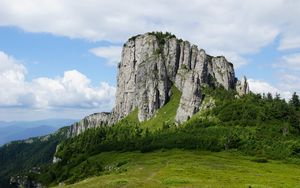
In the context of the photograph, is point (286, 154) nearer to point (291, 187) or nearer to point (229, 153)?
point (229, 153)

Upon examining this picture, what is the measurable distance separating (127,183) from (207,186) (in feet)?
50.8

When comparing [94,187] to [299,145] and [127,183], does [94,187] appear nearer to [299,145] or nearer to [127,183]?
[127,183]

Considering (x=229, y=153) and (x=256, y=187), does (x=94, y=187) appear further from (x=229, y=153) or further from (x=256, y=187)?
(x=229, y=153)

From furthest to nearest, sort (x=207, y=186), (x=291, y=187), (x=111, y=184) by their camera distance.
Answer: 1. (x=291, y=187)
2. (x=111, y=184)
3. (x=207, y=186)

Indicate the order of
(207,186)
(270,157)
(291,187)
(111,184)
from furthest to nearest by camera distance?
(270,157)
(291,187)
(111,184)
(207,186)

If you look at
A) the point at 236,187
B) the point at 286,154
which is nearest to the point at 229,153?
the point at 286,154

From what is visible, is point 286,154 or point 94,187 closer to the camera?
point 94,187

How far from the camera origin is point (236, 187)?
73125 mm

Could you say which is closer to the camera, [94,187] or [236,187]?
[236,187]

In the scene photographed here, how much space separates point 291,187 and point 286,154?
114 metres

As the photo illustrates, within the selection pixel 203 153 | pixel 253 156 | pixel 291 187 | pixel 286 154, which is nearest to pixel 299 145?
pixel 286 154

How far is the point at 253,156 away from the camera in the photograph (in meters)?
193

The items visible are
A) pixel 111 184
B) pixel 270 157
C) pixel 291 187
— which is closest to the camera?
pixel 111 184

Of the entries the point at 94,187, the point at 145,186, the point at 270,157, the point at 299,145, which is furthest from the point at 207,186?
the point at 299,145
